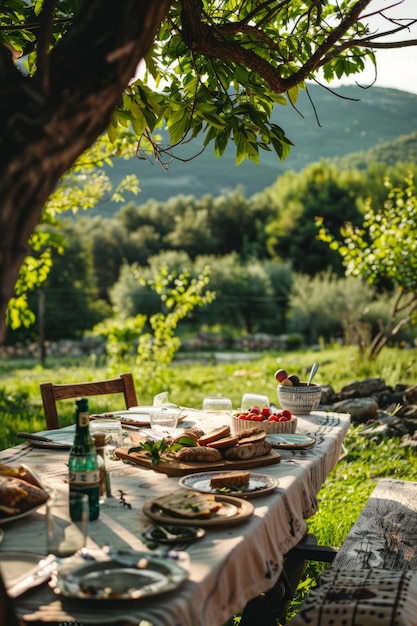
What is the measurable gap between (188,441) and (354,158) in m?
42.3

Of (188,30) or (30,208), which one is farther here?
(188,30)

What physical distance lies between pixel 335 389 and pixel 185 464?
6.92 metres

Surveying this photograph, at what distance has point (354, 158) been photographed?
43000mm

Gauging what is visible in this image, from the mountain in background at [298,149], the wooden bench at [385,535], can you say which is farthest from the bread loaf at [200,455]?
the mountain in background at [298,149]

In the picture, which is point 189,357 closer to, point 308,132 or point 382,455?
point 382,455

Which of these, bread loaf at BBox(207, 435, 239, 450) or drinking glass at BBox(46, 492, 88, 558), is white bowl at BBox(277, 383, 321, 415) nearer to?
bread loaf at BBox(207, 435, 239, 450)

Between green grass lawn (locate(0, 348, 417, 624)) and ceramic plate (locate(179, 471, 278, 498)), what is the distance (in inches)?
58.0

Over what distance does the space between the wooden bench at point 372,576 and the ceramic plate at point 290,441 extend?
0.44 metres

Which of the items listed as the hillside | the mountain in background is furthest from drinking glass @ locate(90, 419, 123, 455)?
the hillside

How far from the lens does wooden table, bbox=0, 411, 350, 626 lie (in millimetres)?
1512

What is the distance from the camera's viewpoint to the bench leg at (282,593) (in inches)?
114

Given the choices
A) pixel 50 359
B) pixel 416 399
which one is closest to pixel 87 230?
pixel 50 359

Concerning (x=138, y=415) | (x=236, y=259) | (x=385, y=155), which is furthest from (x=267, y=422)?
(x=385, y=155)

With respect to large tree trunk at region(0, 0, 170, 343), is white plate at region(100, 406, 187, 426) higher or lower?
lower
